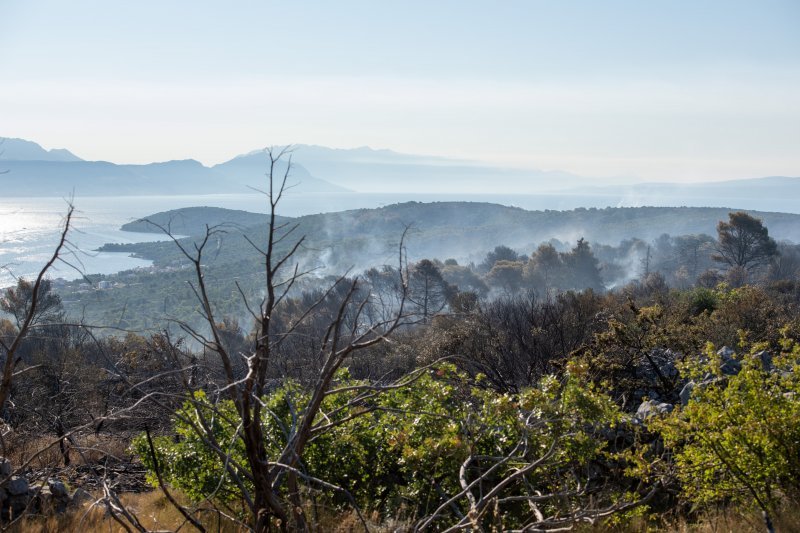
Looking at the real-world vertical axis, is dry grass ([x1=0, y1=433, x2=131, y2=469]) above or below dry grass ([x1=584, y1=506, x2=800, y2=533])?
below

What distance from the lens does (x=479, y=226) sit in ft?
397

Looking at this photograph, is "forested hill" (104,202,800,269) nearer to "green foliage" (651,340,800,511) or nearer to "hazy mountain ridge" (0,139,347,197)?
"hazy mountain ridge" (0,139,347,197)

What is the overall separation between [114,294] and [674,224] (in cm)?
9277

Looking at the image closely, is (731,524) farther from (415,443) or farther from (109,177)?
(109,177)

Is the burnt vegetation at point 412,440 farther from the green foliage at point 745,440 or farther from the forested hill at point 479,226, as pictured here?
the forested hill at point 479,226

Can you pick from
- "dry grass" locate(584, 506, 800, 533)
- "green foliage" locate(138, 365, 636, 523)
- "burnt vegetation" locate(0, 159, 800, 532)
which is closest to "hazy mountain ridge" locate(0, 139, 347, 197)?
"burnt vegetation" locate(0, 159, 800, 532)

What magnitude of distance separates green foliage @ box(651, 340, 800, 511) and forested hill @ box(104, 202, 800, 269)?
81.7 m

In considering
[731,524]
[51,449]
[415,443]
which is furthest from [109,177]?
[731,524]

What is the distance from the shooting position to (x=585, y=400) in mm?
5617

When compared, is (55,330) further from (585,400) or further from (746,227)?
(746,227)

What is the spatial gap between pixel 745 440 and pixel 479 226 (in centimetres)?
11718

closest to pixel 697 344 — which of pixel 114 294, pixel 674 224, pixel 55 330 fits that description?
pixel 55 330

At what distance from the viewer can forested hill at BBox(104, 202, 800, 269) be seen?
316 feet

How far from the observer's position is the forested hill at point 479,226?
3789 inches
